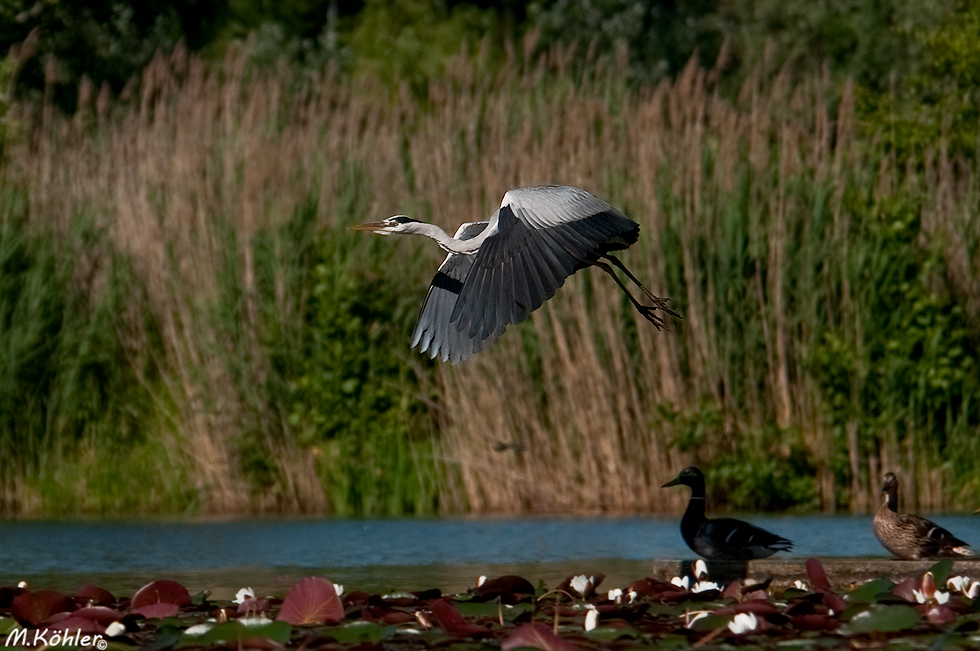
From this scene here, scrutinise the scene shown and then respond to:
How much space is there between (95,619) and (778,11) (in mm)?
19663

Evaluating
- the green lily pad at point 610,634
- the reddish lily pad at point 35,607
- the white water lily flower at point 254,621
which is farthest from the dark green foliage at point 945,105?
the reddish lily pad at point 35,607

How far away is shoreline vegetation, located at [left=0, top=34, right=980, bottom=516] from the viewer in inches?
355

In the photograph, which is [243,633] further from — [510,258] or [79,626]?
[510,258]

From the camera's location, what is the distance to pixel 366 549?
7766 mm

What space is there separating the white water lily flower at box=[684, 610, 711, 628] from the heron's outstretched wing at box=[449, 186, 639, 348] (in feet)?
3.25

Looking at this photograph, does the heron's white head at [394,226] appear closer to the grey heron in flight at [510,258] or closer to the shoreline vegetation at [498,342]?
the grey heron in flight at [510,258]

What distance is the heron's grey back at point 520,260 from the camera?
16.9 ft

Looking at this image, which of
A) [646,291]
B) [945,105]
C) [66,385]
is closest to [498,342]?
[66,385]

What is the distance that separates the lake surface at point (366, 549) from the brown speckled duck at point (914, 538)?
1.80 feet

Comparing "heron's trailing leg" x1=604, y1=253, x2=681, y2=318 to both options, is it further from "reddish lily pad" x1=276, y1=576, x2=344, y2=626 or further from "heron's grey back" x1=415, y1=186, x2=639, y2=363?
"reddish lily pad" x1=276, y1=576, x2=344, y2=626

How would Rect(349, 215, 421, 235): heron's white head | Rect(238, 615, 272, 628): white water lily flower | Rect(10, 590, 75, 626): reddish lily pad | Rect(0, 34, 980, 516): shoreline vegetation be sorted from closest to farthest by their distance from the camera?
Rect(238, 615, 272, 628): white water lily flower, Rect(10, 590, 75, 626): reddish lily pad, Rect(349, 215, 421, 235): heron's white head, Rect(0, 34, 980, 516): shoreline vegetation

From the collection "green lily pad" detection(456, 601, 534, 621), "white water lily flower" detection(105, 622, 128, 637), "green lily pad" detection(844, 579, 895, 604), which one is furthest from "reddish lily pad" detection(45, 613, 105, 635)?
"green lily pad" detection(844, 579, 895, 604)

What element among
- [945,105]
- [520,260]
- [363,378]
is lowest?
[363,378]

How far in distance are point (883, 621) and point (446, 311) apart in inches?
83.7
